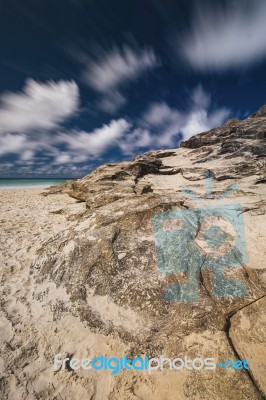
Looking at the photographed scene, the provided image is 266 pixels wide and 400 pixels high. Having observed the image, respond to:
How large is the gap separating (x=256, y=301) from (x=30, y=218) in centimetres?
955

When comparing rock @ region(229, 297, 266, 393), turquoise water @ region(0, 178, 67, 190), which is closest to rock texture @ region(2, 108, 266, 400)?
rock @ region(229, 297, 266, 393)

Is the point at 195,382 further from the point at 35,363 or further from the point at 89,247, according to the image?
the point at 89,247

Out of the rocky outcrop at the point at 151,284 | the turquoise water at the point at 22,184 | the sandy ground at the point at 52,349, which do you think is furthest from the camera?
the turquoise water at the point at 22,184

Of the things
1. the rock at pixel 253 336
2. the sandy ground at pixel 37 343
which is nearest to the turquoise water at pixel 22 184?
the sandy ground at pixel 37 343

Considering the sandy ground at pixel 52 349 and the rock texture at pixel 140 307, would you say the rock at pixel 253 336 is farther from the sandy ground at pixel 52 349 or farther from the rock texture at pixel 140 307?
the sandy ground at pixel 52 349

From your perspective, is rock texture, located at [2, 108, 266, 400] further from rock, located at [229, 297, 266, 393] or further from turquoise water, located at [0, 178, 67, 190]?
turquoise water, located at [0, 178, 67, 190]

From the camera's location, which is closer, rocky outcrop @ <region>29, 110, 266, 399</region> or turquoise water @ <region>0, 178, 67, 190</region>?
rocky outcrop @ <region>29, 110, 266, 399</region>

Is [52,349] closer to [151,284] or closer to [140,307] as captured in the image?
[140,307]

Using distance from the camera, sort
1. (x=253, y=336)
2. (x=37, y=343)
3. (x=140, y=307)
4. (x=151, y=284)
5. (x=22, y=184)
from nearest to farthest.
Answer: (x=253, y=336) → (x=37, y=343) → (x=140, y=307) → (x=151, y=284) → (x=22, y=184)

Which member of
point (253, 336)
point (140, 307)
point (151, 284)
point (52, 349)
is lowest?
point (52, 349)

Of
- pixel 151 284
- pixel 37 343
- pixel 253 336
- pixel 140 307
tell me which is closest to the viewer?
pixel 253 336

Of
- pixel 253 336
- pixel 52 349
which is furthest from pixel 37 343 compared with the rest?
pixel 253 336

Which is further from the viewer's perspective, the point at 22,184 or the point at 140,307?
the point at 22,184

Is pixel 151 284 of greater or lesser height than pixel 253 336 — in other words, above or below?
above
